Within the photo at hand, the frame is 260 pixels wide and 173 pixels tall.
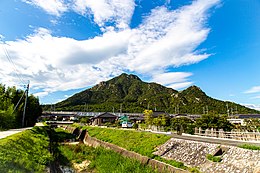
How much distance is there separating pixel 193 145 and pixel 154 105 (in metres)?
127

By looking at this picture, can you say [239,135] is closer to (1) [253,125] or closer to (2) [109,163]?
(2) [109,163]

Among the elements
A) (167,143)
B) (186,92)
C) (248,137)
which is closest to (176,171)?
(167,143)

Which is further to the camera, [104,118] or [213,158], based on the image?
[104,118]

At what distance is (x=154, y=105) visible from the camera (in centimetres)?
14400

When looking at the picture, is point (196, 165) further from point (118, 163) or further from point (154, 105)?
point (154, 105)

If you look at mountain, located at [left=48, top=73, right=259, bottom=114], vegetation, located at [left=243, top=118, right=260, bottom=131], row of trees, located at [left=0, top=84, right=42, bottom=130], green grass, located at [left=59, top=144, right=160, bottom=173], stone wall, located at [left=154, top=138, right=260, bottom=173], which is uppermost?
mountain, located at [left=48, top=73, right=259, bottom=114]

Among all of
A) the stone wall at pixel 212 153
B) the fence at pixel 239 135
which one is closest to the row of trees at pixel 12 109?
the stone wall at pixel 212 153

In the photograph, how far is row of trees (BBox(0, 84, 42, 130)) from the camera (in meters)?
30.4

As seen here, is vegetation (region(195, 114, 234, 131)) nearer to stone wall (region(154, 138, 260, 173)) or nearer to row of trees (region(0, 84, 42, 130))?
stone wall (region(154, 138, 260, 173))

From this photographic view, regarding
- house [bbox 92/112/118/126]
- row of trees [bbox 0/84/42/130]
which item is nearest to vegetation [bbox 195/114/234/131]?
row of trees [bbox 0/84/42/130]

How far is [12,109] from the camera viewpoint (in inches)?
1302

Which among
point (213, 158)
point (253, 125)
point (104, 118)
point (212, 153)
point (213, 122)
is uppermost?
point (213, 122)

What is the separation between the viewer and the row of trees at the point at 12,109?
3044 cm

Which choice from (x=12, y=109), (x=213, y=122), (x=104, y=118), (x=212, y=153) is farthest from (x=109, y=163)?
(x=104, y=118)
